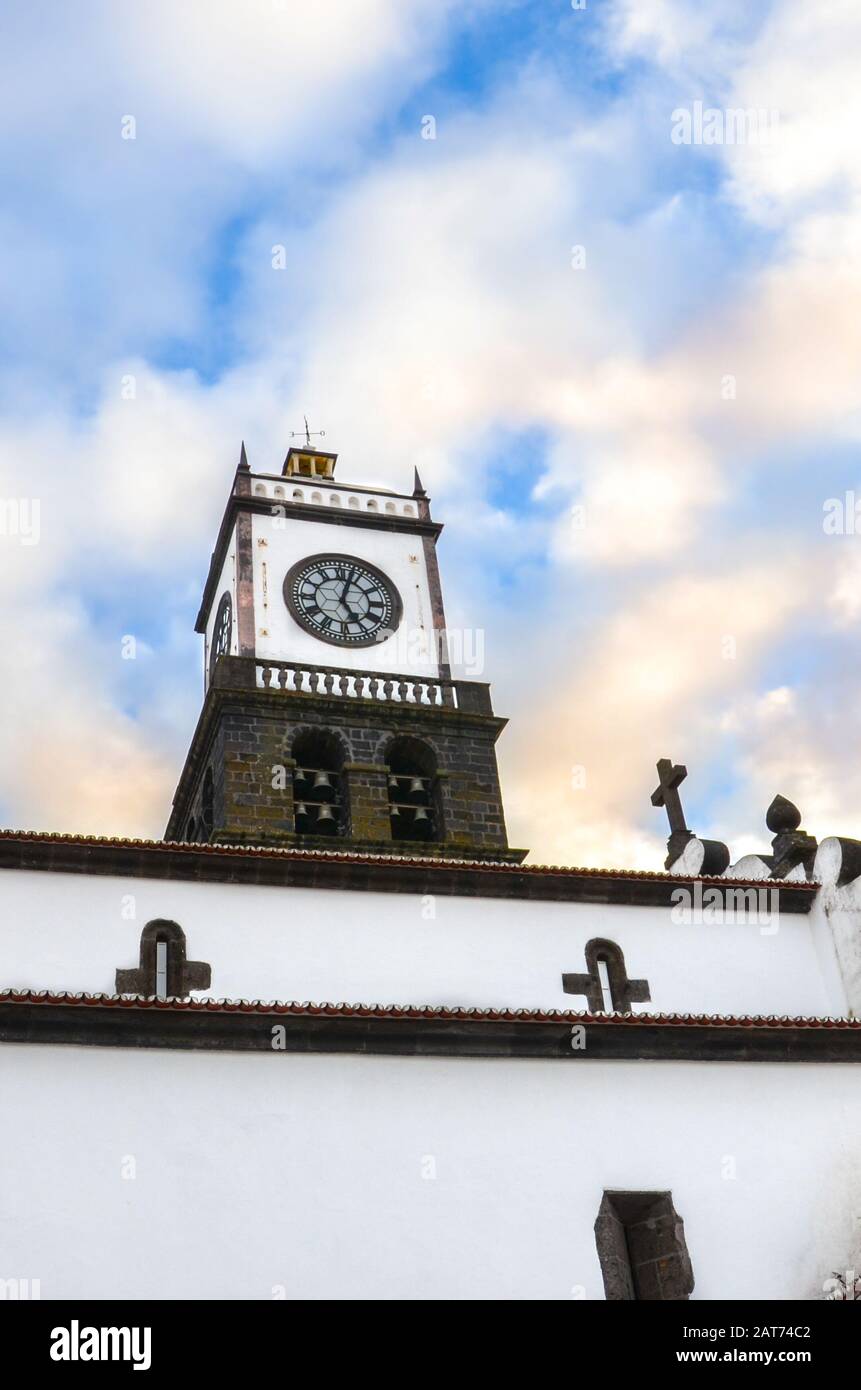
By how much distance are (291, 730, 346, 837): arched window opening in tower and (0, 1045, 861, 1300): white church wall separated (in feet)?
29.5

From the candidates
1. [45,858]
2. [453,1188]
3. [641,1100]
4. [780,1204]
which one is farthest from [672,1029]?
[45,858]

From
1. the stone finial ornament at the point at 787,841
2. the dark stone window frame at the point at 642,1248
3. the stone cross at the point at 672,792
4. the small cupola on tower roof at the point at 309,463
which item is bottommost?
the dark stone window frame at the point at 642,1248

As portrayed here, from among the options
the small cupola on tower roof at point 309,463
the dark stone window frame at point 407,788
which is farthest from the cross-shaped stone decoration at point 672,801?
the small cupola on tower roof at point 309,463

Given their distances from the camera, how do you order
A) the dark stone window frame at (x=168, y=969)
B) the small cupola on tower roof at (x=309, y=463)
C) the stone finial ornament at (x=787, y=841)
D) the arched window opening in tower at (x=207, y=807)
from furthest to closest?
1. the small cupola on tower roof at (x=309, y=463)
2. the arched window opening in tower at (x=207, y=807)
3. the stone finial ornament at (x=787, y=841)
4. the dark stone window frame at (x=168, y=969)

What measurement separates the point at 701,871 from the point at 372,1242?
9.21 m

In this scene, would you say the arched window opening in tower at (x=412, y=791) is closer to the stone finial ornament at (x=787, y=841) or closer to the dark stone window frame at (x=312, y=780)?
the dark stone window frame at (x=312, y=780)

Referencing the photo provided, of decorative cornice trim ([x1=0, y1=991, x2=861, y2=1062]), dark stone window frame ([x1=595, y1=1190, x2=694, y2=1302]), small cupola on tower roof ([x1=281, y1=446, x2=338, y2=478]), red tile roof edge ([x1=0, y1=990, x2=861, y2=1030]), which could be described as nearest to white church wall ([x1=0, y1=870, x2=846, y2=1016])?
red tile roof edge ([x1=0, y1=990, x2=861, y2=1030])

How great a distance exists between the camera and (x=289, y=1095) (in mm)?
12875

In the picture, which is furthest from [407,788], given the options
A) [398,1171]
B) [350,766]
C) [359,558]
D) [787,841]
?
[398,1171]

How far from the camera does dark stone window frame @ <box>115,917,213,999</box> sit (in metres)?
15.0

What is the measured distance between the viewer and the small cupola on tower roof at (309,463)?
29.1 metres

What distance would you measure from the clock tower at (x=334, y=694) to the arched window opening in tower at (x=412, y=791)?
0.03m

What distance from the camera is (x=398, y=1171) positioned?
501 inches

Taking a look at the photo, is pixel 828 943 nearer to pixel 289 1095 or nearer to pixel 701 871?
pixel 701 871
